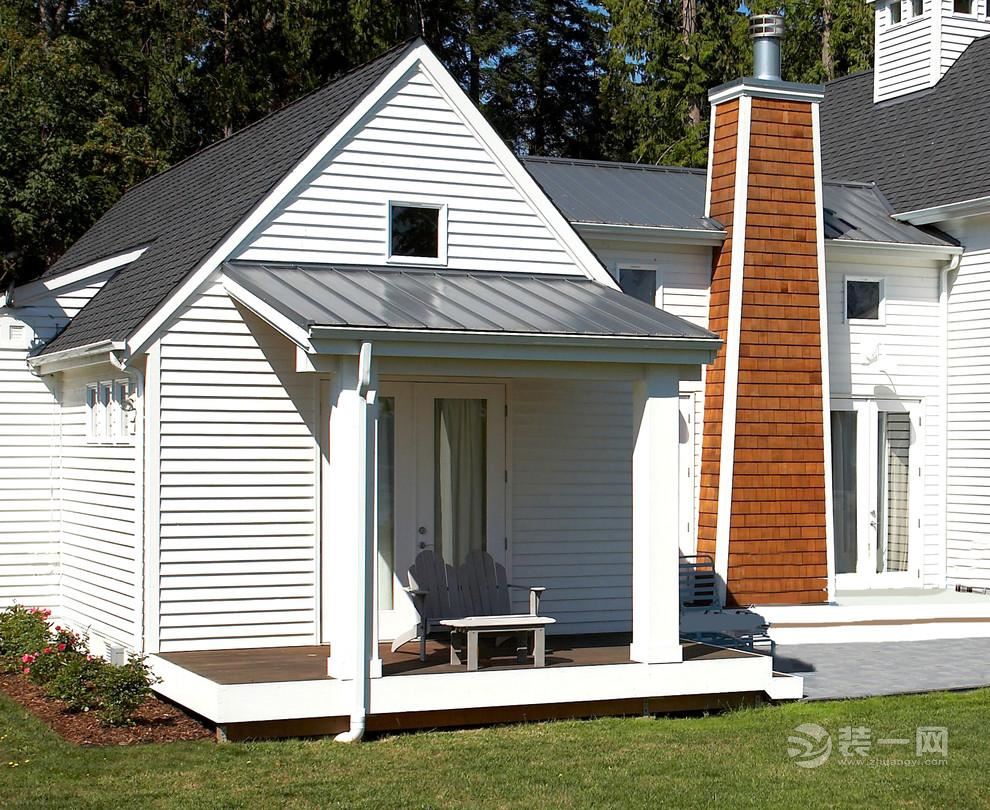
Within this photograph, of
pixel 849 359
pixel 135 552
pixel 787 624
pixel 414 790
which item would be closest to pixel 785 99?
pixel 849 359

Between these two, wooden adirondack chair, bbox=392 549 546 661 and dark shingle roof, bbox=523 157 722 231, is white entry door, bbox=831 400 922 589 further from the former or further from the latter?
wooden adirondack chair, bbox=392 549 546 661

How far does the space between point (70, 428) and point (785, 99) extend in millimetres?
8813

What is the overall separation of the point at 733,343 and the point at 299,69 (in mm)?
15469

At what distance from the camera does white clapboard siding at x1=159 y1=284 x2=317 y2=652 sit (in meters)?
12.1

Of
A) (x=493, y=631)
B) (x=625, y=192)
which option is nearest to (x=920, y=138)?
(x=625, y=192)

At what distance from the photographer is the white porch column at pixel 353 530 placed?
10.5 m

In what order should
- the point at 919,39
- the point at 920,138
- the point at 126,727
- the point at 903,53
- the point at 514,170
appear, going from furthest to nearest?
the point at 903,53, the point at 919,39, the point at 920,138, the point at 514,170, the point at 126,727

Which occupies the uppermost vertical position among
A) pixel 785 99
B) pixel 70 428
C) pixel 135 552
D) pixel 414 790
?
pixel 785 99

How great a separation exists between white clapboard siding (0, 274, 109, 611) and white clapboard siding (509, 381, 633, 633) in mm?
4762

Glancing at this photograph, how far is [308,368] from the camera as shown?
36.9 ft

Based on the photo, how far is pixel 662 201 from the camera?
17922 mm

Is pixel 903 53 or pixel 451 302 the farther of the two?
pixel 903 53

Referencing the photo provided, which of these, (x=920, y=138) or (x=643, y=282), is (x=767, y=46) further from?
(x=920, y=138)

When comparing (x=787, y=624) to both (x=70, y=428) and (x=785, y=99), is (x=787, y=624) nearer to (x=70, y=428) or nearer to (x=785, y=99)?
(x=785, y=99)
